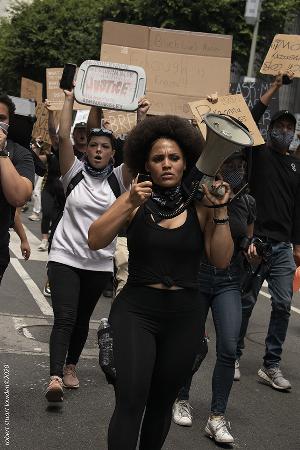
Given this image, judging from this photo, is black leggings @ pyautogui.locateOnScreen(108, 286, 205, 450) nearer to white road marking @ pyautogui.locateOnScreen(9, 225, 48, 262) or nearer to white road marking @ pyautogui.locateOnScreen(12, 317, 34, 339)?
white road marking @ pyautogui.locateOnScreen(12, 317, 34, 339)

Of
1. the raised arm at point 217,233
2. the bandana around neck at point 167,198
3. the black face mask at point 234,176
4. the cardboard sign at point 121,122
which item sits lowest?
the cardboard sign at point 121,122

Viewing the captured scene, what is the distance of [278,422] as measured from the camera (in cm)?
555

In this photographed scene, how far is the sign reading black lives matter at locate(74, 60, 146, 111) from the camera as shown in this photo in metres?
5.64

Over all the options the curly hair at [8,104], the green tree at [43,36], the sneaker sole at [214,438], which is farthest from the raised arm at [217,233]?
the green tree at [43,36]

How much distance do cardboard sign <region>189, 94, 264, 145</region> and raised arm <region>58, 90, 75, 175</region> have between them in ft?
3.45

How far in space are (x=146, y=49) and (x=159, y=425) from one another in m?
5.88

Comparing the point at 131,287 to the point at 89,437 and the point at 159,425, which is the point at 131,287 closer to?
the point at 159,425

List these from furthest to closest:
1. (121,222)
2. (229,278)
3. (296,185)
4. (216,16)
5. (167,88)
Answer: (216,16), (167,88), (296,185), (229,278), (121,222)

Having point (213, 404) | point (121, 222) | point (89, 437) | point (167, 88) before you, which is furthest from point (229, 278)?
point (167, 88)

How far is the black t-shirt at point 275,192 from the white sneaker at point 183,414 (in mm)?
1573

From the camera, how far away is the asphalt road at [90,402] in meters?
4.89

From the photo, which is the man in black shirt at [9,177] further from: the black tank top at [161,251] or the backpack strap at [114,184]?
the black tank top at [161,251]

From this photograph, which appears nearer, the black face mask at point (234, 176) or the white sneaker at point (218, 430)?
the white sneaker at point (218, 430)

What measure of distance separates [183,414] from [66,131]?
5.87 feet
